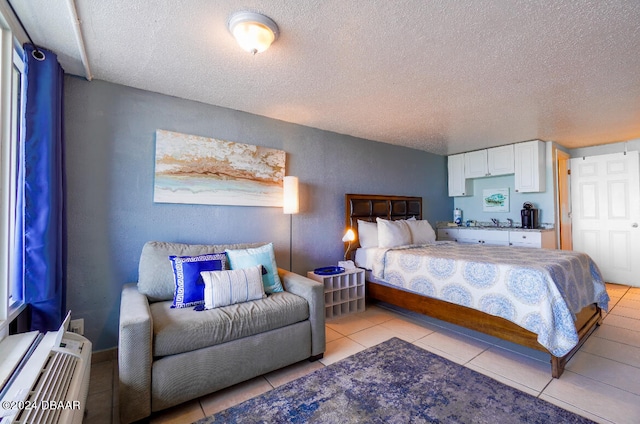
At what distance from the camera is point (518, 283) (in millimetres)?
2301

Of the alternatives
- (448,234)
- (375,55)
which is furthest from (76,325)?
(448,234)

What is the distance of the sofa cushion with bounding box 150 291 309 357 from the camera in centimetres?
173

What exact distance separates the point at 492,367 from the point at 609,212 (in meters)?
4.21

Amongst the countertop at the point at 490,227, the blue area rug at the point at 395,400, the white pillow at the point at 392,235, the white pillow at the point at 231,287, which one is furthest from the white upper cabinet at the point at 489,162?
the white pillow at the point at 231,287

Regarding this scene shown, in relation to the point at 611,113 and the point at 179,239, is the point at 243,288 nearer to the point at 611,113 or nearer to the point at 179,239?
the point at 179,239

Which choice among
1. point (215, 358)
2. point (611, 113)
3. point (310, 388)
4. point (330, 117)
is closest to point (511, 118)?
point (611, 113)

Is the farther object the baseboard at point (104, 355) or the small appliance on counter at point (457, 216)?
the small appliance on counter at point (457, 216)

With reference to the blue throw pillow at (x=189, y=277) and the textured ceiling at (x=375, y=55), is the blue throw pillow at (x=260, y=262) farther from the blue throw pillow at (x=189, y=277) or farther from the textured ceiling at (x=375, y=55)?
the textured ceiling at (x=375, y=55)

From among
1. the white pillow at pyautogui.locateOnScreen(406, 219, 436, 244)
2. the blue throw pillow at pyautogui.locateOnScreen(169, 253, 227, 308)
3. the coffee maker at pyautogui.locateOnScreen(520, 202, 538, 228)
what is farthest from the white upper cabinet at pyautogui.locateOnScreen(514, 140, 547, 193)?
the blue throw pillow at pyautogui.locateOnScreen(169, 253, 227, 308)

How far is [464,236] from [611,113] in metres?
2.50

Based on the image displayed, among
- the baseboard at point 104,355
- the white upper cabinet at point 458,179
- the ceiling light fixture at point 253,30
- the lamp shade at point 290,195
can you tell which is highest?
the ceiling light fixture at point 253,30

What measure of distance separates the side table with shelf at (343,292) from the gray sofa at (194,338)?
2.66ft

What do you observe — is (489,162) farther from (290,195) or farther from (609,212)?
(290,195)

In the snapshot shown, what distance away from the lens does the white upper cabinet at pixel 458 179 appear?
527 centimetres
